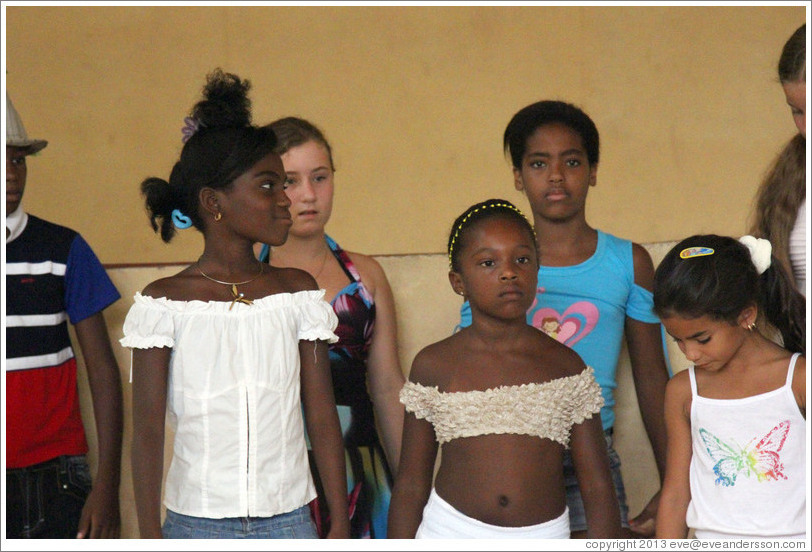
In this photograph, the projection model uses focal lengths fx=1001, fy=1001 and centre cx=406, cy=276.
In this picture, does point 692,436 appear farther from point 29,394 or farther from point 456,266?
point 29,394

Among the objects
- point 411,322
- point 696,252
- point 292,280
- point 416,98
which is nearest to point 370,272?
point 411,322

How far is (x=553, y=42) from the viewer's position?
206 inches

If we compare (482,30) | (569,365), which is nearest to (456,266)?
(569,365)

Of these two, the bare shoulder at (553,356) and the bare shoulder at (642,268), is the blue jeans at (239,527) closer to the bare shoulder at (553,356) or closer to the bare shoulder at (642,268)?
the bare shoulder at (553,356)

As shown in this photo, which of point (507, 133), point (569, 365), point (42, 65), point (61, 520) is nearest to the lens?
point (569, 365)

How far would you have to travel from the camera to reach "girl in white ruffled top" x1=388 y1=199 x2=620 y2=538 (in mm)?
2451

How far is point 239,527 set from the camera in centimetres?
240

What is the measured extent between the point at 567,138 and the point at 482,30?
2330mm

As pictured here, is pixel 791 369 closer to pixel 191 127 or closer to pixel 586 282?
pixel 586 282

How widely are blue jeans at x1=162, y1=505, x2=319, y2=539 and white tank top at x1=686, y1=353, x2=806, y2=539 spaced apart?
3.15 feet

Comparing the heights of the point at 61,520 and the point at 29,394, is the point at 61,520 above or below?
below

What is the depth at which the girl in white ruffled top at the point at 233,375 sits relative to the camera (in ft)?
7.85

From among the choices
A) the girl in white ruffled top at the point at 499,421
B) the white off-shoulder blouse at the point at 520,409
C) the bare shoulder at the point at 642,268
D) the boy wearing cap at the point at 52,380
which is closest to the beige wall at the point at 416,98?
the boy wearing cap at the point at 52,380

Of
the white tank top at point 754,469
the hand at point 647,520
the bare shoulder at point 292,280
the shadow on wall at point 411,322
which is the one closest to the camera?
the white tank top at point 754,469
